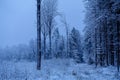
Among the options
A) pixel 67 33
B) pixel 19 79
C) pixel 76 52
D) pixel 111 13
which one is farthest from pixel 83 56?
pixel 19 79

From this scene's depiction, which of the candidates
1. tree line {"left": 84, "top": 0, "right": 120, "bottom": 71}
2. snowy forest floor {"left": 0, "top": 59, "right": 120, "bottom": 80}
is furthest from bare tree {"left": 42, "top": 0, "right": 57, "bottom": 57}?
snowy forest floor {"left": 0, "top": 59, "right": 120, "bottom": 80}

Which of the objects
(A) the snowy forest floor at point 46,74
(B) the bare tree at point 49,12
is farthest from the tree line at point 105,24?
(A) the snowy forest floor at point 46,74

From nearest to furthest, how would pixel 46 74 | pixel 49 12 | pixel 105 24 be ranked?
pixel 46 74, pixel 105 24, pixel 49 12

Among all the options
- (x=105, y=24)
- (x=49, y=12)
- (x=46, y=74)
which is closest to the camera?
(x=46, y=74)

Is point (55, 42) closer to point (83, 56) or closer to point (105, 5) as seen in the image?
point (83, 56)

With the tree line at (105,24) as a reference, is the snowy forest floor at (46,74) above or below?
below

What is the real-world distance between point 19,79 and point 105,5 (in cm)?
1709

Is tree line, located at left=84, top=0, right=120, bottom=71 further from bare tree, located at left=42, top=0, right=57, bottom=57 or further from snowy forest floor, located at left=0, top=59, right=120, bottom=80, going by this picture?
snowy forest floor, located at left=0, top=59, right=120, bottom=80

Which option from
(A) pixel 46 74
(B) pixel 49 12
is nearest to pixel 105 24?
(B) pixel 49 12

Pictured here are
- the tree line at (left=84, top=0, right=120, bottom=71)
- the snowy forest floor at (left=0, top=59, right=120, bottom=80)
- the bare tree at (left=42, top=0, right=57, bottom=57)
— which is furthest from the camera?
the bare tree at (left=42, top=0, right=57, bottom=57)

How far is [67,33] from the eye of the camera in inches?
1855

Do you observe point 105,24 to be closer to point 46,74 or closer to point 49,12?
point 49,12

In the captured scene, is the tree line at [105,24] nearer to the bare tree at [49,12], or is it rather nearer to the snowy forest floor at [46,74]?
the bare tree at [49,12]

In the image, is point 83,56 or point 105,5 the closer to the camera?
point 105,5
